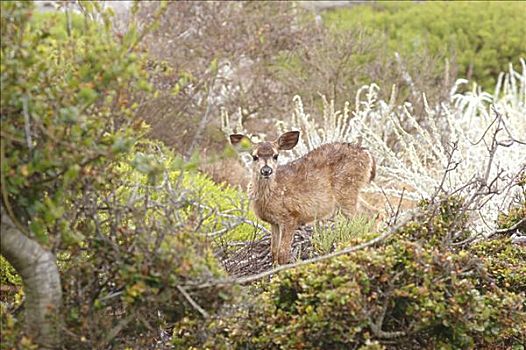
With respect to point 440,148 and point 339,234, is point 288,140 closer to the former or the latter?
point 339,234

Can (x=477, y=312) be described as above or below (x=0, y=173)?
below

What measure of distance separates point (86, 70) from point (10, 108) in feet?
1.01

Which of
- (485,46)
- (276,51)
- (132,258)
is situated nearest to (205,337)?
(132,258)

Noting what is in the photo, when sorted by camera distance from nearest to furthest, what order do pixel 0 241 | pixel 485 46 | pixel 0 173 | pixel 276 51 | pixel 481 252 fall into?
pixel 0 173 < pixel 0 241 < pixel 481 252 < pixel 276 51 < pixel 485 46

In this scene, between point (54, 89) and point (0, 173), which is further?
point (54, 89)

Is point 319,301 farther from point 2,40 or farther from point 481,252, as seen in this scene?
point 2,40

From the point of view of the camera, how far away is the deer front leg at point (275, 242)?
21.0 feet

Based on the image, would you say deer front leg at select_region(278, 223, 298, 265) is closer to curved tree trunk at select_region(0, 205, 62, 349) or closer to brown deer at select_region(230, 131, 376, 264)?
brown deer at select_region(230, 131, 376, 264)

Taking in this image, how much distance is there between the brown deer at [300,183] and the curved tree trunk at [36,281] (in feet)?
9.54

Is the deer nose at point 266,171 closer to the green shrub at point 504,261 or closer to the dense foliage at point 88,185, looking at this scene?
the green shrub at point 504,261

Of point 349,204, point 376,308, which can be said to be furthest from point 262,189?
point 376,308

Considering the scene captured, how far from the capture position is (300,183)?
7.02 metres

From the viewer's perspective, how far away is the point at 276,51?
12.3 m

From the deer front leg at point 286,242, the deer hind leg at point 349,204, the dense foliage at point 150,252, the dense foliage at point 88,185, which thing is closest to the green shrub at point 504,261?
the dense foliage at point 150,252
